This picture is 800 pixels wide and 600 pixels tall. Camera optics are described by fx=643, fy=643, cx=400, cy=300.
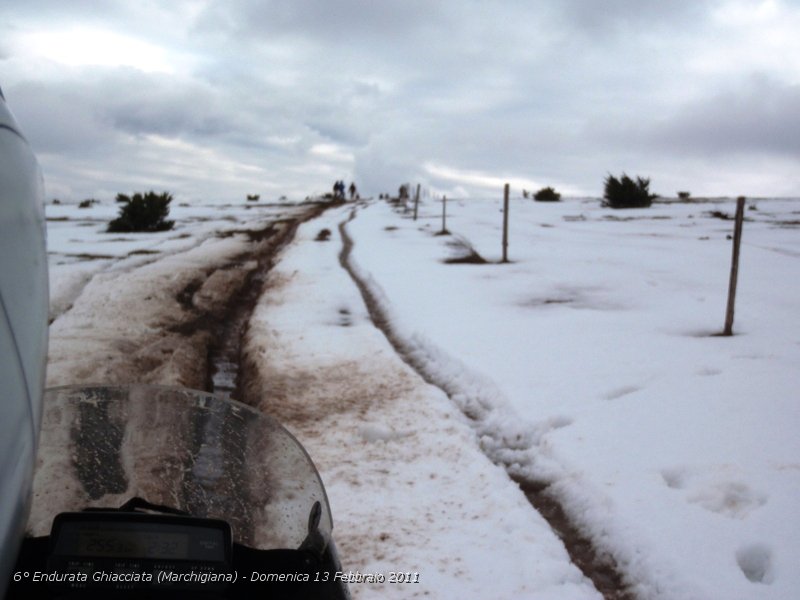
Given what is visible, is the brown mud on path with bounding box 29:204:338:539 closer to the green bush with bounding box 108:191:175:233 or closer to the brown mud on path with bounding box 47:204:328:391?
the brown mud on path with bounding box 47:204:328:391

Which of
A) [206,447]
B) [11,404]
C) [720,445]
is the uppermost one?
[11,404]

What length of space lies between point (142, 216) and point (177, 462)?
668 inches

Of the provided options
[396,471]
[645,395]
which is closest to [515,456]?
[396,471]

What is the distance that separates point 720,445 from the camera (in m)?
3.43

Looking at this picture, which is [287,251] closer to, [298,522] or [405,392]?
[405,392]

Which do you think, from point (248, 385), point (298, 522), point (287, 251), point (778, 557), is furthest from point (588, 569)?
point (287, 251)

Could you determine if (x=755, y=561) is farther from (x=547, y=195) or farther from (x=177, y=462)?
(x=547, y=195)

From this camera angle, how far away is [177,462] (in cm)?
174

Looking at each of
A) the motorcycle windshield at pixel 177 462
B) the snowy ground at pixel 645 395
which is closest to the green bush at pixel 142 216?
the snowy ground at pixel 645 395

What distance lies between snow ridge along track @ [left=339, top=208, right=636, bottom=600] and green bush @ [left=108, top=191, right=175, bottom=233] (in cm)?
1209

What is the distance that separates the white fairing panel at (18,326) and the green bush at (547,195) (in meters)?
33.6

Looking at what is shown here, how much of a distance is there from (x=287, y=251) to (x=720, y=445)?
11086 mm

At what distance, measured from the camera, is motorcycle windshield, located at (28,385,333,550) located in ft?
5.39

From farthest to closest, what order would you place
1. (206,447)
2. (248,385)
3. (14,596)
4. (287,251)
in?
(287,251)
(248,385)
(206,447)
(14,596)
